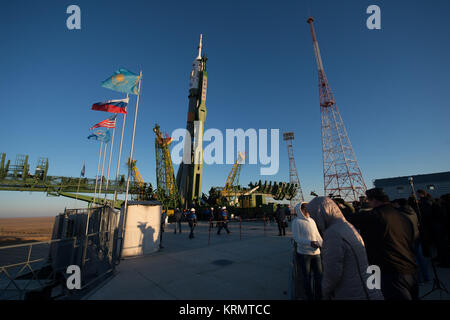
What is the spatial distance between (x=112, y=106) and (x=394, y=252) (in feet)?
39.3

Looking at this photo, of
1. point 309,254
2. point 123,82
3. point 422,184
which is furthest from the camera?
point 422,184

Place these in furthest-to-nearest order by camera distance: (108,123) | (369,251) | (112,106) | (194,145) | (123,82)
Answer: (194,145)
(108,123)
(112,106)
(123,82)
(369,251)

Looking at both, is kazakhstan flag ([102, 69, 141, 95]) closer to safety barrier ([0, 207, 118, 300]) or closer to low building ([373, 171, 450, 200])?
safety barrier ([0, 207, 118, 300])

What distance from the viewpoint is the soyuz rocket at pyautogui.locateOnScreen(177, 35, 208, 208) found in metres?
33.1

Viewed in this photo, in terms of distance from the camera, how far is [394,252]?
212 cm

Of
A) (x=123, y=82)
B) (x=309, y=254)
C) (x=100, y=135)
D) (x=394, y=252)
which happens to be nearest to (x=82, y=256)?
(x=309, y=254)

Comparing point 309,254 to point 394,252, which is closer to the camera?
point 394,252

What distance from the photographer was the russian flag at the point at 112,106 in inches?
393

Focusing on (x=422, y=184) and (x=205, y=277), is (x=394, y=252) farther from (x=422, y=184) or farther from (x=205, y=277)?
(x=422, y=184)

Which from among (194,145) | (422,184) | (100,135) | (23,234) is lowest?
(23,234)

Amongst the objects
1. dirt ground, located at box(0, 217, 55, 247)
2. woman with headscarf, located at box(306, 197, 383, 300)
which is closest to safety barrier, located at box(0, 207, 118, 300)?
woman with headscarf, located at box(306, 197, 383, 300)

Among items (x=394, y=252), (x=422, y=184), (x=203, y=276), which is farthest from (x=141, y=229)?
(x=422, y=184)

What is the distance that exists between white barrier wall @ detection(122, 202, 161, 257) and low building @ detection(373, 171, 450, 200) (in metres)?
46.5

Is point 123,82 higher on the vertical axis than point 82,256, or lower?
higher
